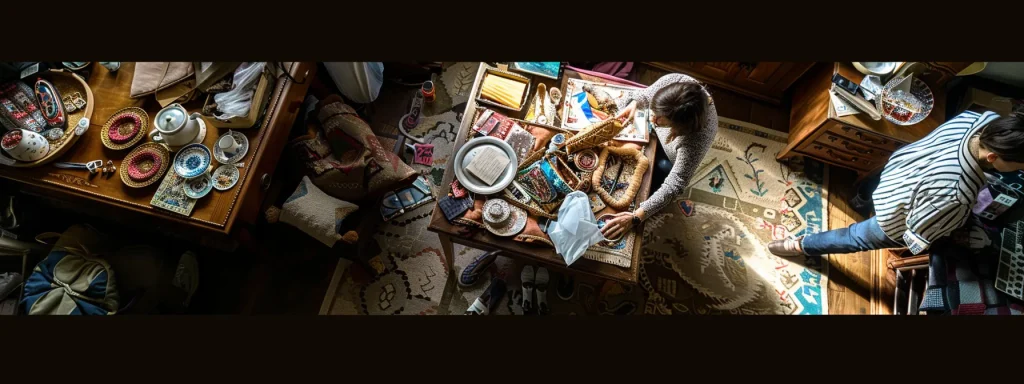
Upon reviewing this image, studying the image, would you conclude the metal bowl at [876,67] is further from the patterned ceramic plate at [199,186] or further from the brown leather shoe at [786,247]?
the patterned ceramic plate at [199,186]

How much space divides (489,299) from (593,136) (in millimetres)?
1209

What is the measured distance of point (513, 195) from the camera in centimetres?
251

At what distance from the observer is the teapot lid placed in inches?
96.4

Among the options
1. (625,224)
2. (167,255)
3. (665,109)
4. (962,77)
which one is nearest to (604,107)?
(665,109)

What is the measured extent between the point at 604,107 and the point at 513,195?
2.49ft

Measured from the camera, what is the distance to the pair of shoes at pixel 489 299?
9.84 feet

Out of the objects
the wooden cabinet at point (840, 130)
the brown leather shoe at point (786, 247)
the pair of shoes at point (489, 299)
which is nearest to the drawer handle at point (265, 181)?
the pair of shoes at point (489, 299)

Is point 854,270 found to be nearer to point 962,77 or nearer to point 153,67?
point 962,77

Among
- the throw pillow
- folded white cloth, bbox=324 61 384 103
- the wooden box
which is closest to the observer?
the wooden box

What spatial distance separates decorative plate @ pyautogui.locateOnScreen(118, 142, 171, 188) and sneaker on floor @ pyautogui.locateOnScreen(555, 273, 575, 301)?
2.27 meters

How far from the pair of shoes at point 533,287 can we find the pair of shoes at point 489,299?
153 mm

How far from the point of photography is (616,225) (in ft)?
7.96

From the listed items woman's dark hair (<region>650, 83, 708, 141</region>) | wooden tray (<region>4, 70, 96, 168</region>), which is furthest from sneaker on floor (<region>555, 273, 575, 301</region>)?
wooden tray (<region>4, 70, 96, 168</region>)

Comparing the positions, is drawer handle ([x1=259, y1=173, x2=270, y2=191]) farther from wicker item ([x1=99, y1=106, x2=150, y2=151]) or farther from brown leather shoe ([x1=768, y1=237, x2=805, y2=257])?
brown leather shoe ([x1=768, y1=237, x2=805, y2=257])
